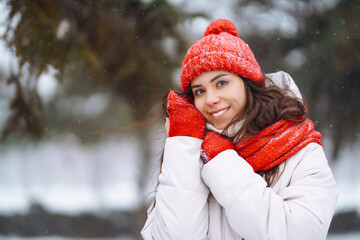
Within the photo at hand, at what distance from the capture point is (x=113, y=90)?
2.24 meters

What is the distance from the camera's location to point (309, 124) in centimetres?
99

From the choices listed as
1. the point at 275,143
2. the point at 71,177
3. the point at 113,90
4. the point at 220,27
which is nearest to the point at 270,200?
the point at 275,143

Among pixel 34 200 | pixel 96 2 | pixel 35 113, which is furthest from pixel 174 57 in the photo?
pixel 34 200

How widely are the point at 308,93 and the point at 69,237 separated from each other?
2347mm

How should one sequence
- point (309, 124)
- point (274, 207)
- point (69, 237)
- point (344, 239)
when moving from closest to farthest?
1. point (274, 207)
2. point (309, 124)
3. point (344, 239)
4. point (69, 237)

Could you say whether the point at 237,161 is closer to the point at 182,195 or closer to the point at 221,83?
the point at 182,195

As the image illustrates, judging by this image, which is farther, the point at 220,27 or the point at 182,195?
the point at 220,27

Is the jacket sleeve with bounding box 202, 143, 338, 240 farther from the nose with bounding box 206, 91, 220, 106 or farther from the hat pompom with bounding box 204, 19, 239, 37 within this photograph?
the hat pompom with bounding box 204, 19, 239, 37

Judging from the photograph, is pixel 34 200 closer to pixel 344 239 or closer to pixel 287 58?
pixel 287 58

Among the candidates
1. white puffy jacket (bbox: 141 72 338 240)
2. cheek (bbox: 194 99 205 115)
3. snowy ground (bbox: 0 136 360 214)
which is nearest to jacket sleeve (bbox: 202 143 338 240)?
white puffy jacket (bbox: 141 72 338 240)

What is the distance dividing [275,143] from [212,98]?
10.6 inches

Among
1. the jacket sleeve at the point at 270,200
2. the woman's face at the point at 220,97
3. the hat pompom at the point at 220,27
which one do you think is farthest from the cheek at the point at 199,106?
the hat pompom at the point at 220,27

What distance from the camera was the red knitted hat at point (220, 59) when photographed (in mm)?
998

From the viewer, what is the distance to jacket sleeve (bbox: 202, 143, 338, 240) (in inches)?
31.3
